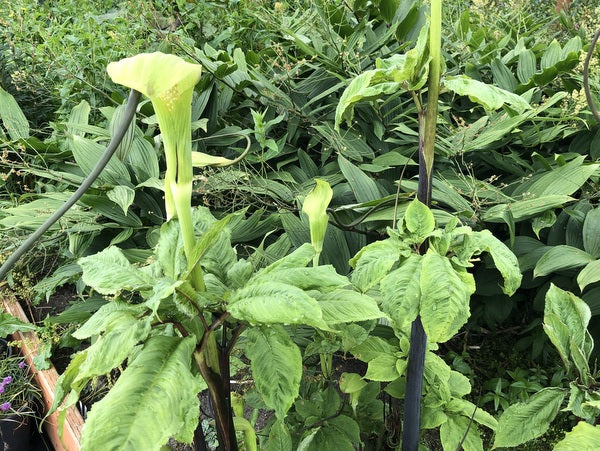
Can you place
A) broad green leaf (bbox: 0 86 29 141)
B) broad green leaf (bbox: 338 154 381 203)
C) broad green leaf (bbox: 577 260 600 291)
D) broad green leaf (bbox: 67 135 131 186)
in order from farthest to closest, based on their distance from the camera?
broad green leaf (bbox: 0 86 29 141), broad green leaf (bbox: 67 135 131 186), broad green leaf (bbox: 338 154 381 203), broad green leaf (bbox: 577 260 600 291)

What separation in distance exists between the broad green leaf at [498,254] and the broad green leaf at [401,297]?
0.21 feet

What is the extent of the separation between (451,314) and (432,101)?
0.20 meters

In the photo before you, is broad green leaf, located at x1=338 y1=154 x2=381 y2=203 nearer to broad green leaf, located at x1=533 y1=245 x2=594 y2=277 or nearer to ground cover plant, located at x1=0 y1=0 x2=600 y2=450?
ground cover plant, located at x1=0 y1=0 x2=600 y2=450

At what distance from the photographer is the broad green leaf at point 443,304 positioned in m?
0.46

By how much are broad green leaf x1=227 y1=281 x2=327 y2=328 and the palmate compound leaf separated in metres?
0.07

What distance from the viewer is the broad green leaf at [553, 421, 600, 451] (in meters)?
0.50

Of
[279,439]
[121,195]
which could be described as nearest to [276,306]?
[279,439]

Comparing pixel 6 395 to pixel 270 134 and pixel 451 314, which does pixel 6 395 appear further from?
pixel 451 314

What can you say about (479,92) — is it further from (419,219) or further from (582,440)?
(582,440)

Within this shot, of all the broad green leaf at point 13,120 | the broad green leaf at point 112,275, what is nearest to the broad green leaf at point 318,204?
the broad green leaf at point 112,275

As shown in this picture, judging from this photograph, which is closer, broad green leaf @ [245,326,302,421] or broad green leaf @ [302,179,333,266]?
broad green leaf @ [245,326,302,421]

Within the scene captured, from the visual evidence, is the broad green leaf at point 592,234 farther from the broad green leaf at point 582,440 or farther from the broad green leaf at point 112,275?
the broad green leaf at point 112,275

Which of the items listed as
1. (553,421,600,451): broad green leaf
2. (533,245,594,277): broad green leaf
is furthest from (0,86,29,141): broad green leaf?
(553,421,600,451): broad green leaf

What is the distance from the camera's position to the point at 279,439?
2.20 ft
